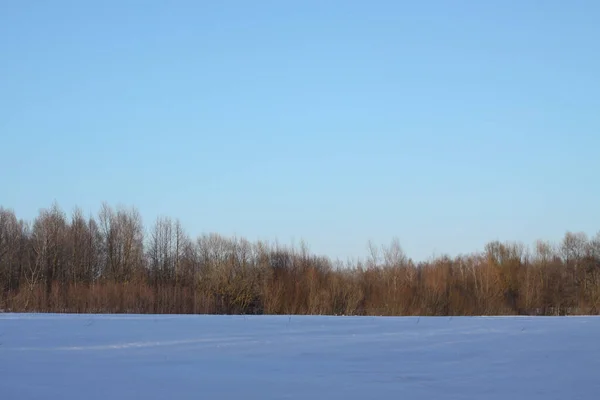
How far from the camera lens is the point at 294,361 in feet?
28.1

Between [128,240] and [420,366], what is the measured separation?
123 feet

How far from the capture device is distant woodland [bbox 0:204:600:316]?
2948 cm

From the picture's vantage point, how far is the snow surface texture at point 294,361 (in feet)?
21.4

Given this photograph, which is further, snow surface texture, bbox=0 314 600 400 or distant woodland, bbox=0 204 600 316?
distant woodland, bbox=0 204 600 316

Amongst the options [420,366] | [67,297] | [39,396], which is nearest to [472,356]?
[420,366]

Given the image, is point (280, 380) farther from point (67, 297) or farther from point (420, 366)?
point (67, 297)

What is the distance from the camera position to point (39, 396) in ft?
19.7

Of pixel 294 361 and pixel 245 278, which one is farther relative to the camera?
pixel 245 278

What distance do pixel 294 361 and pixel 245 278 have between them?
28023 millimetres

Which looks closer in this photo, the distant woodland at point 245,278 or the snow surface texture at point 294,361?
the snow surface texture at point 294,361

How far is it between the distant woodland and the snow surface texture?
16502mm

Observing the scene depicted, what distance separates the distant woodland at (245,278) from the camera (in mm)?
29484

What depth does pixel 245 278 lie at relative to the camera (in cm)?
3631

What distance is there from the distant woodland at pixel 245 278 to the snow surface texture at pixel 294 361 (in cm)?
1650
